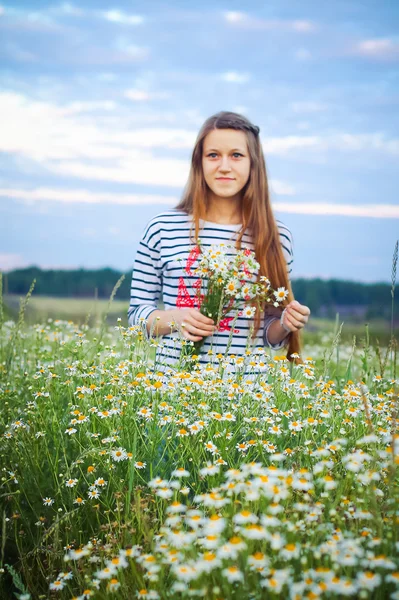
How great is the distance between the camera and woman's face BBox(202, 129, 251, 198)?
15.6ft

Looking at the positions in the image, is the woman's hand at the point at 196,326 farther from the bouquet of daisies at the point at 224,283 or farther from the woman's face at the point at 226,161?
the woman's face at the point at 226,161

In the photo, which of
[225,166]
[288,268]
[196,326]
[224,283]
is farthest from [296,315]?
[225,166]

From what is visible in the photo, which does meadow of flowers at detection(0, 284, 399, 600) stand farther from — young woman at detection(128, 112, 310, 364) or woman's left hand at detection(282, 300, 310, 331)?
young woman at detection(128, 112, 310, 364)

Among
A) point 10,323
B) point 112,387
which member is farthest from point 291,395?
point 10,323

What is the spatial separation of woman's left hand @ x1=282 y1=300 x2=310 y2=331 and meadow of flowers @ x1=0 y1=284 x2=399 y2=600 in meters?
0.33

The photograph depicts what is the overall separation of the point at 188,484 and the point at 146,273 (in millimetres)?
2233

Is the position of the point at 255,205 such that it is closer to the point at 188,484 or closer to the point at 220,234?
the point at 220,234

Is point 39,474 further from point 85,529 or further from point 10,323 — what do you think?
point 10,323

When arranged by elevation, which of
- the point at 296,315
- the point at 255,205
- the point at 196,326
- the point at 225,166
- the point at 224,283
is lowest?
the point at 196,326

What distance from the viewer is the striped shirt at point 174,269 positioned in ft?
15.6

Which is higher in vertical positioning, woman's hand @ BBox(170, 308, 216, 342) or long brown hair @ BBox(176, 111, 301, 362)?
long brown hair @ BBox(176, 111, 301, 362)

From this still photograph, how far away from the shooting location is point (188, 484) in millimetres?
3270

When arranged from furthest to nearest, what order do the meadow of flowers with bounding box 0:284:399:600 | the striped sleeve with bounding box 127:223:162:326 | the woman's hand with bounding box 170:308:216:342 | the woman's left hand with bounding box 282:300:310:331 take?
the striped sleeve with bounding box 127:223:162:326, the woman's left hand with bounding box 282:300:310:331, the woman's hand with bounding box 170:308:216:342, the meadow of flowers with bounding box 0:284:399:600

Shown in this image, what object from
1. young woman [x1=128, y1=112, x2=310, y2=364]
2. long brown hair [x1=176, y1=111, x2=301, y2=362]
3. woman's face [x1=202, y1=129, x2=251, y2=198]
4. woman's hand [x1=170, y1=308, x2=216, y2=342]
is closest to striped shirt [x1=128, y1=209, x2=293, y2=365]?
young woman [x1=128, y1=112, x2=310, y2=364]
